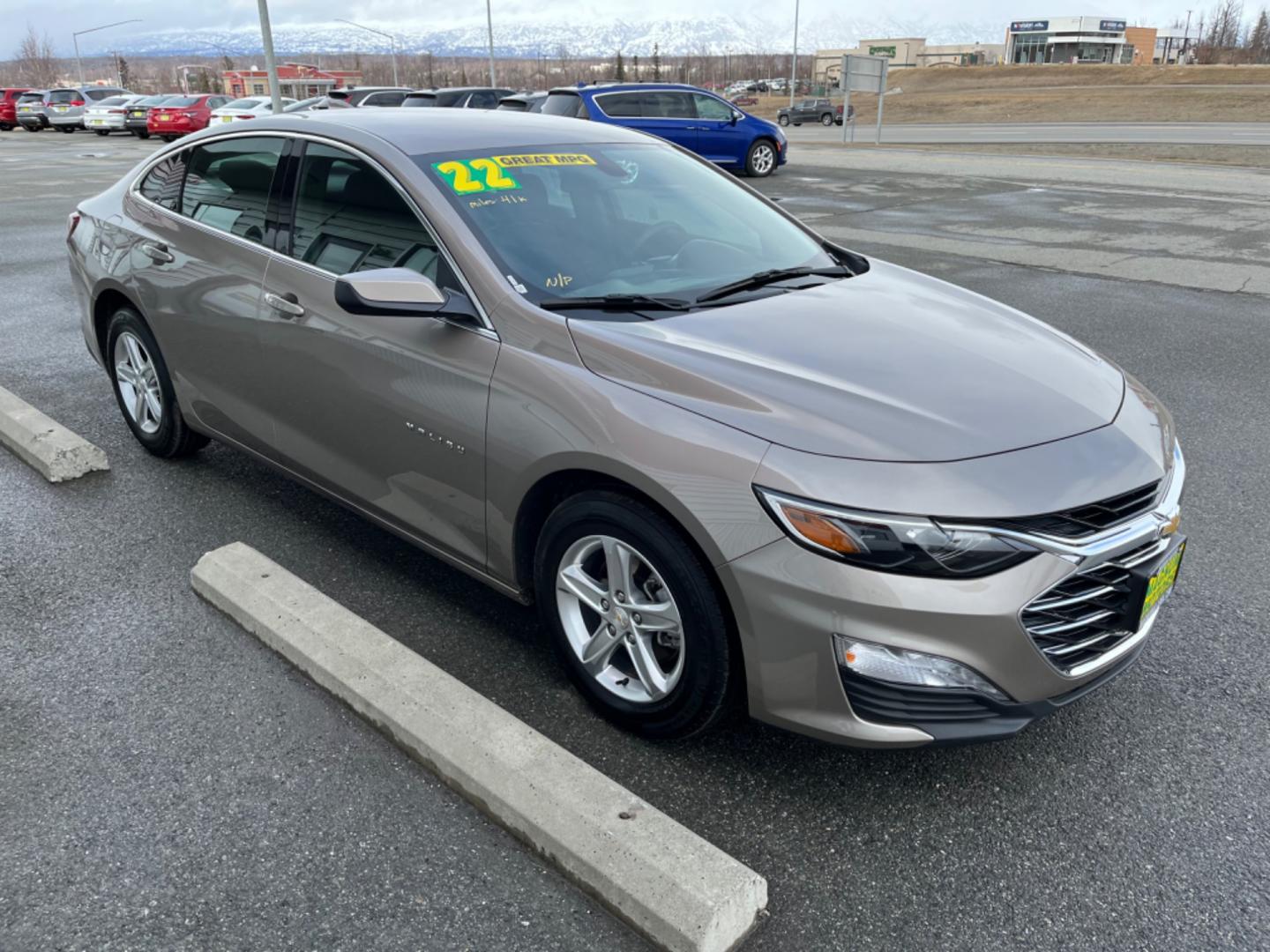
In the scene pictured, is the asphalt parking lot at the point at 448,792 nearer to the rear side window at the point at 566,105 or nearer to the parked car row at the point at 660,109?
the parked car row at the point at 660,109

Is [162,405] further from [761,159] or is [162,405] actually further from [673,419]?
[761,159]

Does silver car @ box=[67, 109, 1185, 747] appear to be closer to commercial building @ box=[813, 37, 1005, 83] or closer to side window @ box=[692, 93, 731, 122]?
side window @ box=[692, 93, 731, 122]

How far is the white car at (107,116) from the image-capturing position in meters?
36.7

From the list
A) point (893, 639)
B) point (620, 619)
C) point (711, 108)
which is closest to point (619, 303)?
point (620, 619)

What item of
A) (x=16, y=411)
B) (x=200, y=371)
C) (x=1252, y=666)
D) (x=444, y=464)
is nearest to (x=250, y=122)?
(x=200, y=371)

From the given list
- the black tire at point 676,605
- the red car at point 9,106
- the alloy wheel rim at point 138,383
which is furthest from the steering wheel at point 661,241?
the red car at point 9,106

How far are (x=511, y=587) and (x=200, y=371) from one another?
197cm

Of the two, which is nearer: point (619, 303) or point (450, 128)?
point (619, 303)

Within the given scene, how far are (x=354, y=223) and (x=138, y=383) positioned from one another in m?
1.98

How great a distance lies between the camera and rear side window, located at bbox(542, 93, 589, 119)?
17.3 meters

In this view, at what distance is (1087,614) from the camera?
2.43 m

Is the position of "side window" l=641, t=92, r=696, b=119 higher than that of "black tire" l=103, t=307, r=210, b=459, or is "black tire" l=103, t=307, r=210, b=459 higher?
"side window" l=641, t=92, r=696, b=119

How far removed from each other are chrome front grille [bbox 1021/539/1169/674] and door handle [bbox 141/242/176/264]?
12.1 ft

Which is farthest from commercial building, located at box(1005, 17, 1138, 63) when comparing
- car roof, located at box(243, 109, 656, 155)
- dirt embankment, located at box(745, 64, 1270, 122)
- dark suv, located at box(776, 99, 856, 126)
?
car roof, located at box(243, 109, 656, 155)
